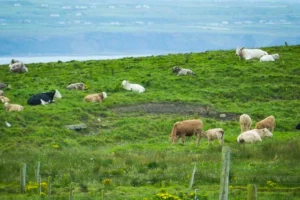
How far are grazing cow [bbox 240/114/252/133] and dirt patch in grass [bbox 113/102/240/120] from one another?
408cm

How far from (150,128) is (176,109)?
461 cm

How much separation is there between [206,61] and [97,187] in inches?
1219

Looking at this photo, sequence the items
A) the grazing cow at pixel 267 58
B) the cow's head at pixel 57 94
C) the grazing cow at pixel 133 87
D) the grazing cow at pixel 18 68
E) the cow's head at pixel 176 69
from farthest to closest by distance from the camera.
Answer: the grazing cow at pixel 267 58 < the grazing cow at pixel 18 68 < the cow's head at pixel 176 69 < the grazing cow at pixel 133 87 < the cow's head at pixel 57 94

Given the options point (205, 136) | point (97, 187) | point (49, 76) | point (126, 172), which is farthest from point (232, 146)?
point (49, 76)

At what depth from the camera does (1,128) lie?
32.5 meters

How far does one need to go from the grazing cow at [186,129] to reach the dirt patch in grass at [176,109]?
6.52 meters

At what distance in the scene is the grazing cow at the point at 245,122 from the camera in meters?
33.5

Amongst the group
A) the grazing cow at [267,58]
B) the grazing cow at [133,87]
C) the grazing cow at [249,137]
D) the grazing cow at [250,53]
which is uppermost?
the grazing cow at [250,53]

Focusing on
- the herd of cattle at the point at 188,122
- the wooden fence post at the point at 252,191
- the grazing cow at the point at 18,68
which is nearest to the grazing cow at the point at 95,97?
the herd of cattle at the point at 188,122

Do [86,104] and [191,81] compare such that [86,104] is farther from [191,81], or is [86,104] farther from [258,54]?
[258,54]

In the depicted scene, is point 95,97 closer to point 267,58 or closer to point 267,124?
point 267,124

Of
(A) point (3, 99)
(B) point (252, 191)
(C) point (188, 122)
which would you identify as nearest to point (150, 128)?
(C) point (188, 122)

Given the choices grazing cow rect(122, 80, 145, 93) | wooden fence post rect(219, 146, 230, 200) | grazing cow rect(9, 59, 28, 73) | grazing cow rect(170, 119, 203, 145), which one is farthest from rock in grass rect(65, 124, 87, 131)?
wooden fence post rect(219, 146, 230, 200)

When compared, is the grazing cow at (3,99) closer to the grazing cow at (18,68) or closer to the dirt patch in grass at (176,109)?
the dirt patch in grass at (176,109)
